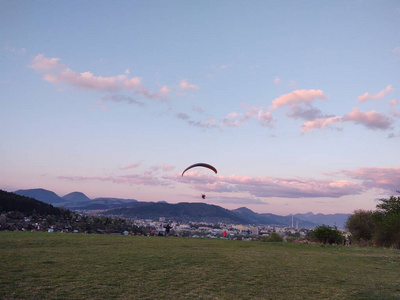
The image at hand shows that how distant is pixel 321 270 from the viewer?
14781mm

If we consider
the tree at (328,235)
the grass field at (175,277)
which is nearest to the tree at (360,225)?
the tree at (328,235)

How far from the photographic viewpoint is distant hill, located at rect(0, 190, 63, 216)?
52125 mm

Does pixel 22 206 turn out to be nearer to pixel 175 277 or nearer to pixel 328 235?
pixel 328 235

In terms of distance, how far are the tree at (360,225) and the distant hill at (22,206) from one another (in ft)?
154

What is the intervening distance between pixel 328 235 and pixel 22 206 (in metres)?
48.0

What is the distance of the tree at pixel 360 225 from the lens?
127ft

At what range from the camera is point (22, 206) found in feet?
175

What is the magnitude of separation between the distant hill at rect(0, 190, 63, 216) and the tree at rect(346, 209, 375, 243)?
46867mm

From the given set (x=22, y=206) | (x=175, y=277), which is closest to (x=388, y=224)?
(x=175, y=277)

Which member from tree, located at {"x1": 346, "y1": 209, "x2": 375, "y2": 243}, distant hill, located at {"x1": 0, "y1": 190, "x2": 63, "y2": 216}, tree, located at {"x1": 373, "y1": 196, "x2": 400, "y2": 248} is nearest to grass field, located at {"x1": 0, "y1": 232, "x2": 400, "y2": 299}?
tree, located at {"x1": 373, "y1": 196, "x2": 400, "y2": 248}

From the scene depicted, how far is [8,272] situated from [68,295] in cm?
348

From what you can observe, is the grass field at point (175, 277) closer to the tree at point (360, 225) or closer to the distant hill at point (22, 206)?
the tree at point (360, 225)

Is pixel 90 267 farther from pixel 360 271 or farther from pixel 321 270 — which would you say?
pixel 360 271

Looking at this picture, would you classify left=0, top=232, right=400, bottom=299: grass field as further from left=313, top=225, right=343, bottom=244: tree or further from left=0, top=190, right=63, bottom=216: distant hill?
left=0, top=190, right=63, bottom=216: distant hill
